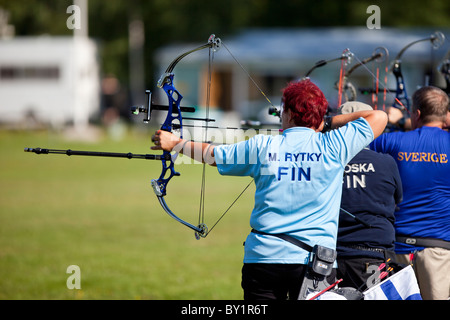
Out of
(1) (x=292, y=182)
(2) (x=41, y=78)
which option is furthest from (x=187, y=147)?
(2) (x=41, y=78)

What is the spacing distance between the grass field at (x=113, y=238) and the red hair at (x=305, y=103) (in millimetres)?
3847

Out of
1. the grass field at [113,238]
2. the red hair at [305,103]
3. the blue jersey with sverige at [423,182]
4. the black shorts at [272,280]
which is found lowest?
the grass field at [113,238]

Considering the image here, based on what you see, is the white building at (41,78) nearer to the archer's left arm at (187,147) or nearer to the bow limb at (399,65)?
the bow limb at (399,65)

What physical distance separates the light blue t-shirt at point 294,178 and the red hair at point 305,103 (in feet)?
0.25

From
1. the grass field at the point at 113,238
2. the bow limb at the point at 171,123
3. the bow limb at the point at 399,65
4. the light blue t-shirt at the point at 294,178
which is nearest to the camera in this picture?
the light blue t-shirt at the point at 294,178

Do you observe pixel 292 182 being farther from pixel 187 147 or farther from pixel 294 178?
pixel 187 147

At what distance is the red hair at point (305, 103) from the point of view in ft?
11.7

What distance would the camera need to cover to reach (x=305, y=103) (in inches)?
141

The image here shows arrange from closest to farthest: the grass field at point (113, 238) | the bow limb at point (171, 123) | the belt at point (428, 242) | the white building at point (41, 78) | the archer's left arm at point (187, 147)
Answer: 1. the archer's left arm at point (187, 147)
2. the bow limb at point (171, 123)
3. the belt at point (428, 242)
4. the grass field at point (113, 238)
5. the white building at point (41, 78)

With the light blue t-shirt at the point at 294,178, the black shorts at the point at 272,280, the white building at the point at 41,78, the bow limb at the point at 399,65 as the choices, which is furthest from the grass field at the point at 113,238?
the white building at the point at 41,78

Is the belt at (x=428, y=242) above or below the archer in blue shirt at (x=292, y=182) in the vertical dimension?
below

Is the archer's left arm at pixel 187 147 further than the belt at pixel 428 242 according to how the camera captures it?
No

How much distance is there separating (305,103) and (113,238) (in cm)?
779

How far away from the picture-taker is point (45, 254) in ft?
30.7
